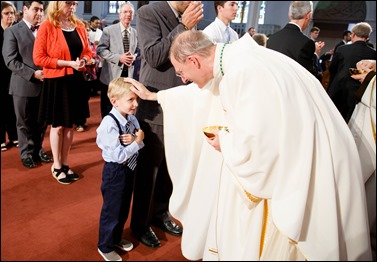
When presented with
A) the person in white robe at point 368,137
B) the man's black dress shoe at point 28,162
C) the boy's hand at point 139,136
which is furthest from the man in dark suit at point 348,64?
the man's black dress shoe at point 28,162

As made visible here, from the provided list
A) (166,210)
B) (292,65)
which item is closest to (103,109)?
(166,210)

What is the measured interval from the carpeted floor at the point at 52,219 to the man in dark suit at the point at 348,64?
282 centimetres

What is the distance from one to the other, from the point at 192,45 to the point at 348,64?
3299mm

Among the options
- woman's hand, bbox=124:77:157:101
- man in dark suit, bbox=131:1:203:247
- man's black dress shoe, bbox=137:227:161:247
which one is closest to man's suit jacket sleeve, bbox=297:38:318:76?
man in dark suit, bbox=131:1:203:247

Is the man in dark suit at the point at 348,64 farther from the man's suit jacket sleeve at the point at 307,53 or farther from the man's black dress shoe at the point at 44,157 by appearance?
the man's black dress shoe at the point at 44,157

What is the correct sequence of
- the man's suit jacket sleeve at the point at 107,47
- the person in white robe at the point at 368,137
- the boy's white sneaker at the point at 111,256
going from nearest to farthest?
the person in white robe at the point at 368,137 < the boy's white sneaker at the point at 111,256 < the man's suit jacket sleeve at the point at 107,47

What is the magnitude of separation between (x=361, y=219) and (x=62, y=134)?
9.06 feet

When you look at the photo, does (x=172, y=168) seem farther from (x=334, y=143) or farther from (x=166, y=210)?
(x=334, y=143)

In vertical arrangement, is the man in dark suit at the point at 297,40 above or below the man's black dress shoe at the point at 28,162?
above

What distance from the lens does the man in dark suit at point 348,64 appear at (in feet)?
13.8

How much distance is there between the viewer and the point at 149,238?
2.58 m

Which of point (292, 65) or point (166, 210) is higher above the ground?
point (292, 65)

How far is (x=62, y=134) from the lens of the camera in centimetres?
343

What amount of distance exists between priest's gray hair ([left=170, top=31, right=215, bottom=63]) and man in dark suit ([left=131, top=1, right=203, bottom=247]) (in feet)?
1.42
